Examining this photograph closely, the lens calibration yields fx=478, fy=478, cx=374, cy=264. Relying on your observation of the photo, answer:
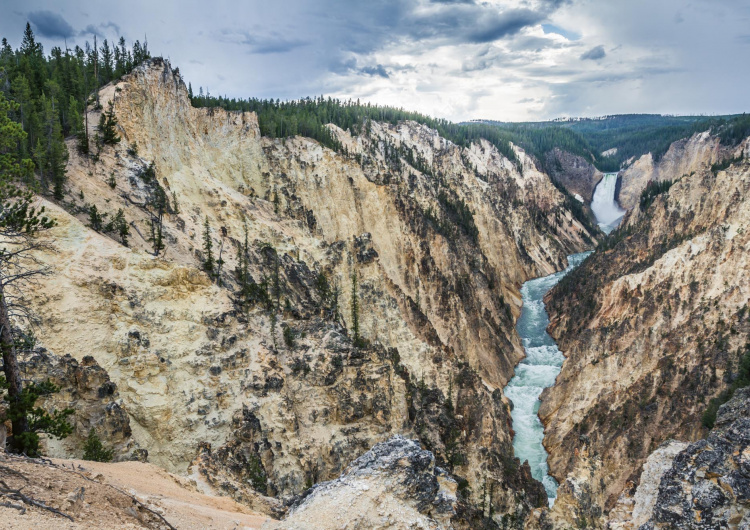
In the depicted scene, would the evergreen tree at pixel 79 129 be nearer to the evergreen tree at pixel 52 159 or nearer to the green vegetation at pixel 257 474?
the evergreen tree at pixel 52 159

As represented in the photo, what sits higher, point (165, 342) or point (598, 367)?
point (165, 342)

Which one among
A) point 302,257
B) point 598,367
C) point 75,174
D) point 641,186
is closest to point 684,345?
point 598,367

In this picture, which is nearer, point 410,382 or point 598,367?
point 410,382

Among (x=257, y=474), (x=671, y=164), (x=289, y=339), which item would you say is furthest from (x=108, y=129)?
(x=671, y=164)

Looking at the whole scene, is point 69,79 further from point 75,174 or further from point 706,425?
point 706,425

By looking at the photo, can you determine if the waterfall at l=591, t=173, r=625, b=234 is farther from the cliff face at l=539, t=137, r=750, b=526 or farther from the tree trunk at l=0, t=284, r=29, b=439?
the tree trunk at l=0, t=284, r=29, b=439

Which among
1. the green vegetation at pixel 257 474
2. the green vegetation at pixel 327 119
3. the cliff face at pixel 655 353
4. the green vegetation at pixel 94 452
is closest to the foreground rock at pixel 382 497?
the green vegetation at pixel 94 452


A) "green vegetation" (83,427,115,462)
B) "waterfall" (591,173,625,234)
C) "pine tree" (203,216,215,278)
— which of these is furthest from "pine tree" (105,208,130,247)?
"waterfall" (591,173,625,234)
